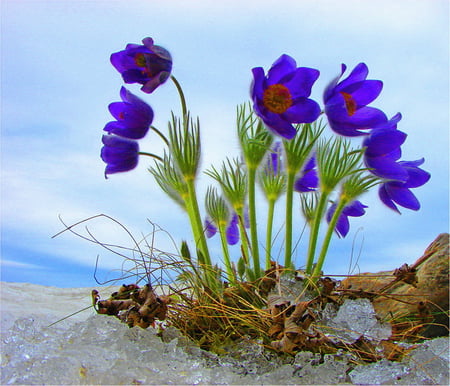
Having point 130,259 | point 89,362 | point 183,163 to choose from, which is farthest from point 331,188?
point 89,362

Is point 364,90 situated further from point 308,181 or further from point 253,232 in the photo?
point 253,232

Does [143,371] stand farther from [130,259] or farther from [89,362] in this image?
[130,259]

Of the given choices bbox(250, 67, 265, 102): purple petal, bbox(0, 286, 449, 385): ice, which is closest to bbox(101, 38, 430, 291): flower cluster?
bbox(250, 67, 265, 102): purple petal

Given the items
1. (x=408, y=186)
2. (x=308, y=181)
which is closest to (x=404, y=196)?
(x=408, y=186)

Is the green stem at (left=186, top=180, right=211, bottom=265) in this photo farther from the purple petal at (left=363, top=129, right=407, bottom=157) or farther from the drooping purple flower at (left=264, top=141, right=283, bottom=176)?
the purple petal at (left=363, top=129, right=407, bottom=157)

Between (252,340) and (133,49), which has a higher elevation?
(133,49)
